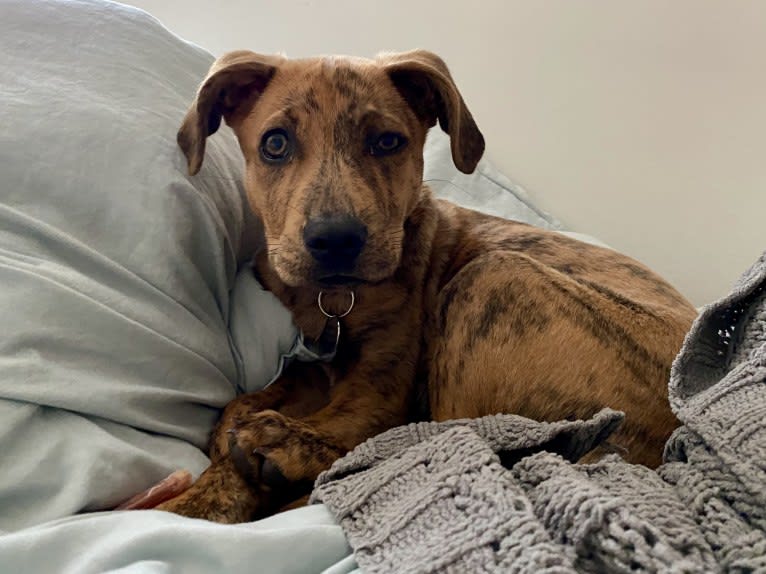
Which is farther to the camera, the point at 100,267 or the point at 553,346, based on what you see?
the point at 553,346

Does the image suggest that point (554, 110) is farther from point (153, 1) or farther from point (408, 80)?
point (153, 1)

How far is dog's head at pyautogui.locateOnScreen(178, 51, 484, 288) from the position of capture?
6.39 feet

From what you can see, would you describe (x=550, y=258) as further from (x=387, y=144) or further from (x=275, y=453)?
(x=275, y=453)

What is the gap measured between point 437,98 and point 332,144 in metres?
0.52

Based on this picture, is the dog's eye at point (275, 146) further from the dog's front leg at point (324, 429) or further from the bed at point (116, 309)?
the dog's front leg at point (324, 429)

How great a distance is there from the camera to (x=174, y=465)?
67.7 inches

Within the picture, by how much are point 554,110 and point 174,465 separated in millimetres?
2855

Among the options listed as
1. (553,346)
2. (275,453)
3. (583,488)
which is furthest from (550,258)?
(583,488)

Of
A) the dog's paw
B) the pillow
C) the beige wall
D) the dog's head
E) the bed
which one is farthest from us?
the beige wall

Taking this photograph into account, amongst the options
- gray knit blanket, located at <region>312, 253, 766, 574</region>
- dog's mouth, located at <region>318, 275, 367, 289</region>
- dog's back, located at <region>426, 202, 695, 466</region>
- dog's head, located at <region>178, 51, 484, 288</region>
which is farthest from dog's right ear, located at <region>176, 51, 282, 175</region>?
gray knit blanket, located at <region>312, 253, 766, 574</region>

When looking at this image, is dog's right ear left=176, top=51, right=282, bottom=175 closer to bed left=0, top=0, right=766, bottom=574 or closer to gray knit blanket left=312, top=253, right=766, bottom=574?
bed left=0, top=0, right=766, bottom=574

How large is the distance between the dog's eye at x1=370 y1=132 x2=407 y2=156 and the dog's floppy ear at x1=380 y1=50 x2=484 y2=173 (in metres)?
0.19

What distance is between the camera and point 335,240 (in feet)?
6.16

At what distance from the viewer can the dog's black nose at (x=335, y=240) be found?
188 centimetres
